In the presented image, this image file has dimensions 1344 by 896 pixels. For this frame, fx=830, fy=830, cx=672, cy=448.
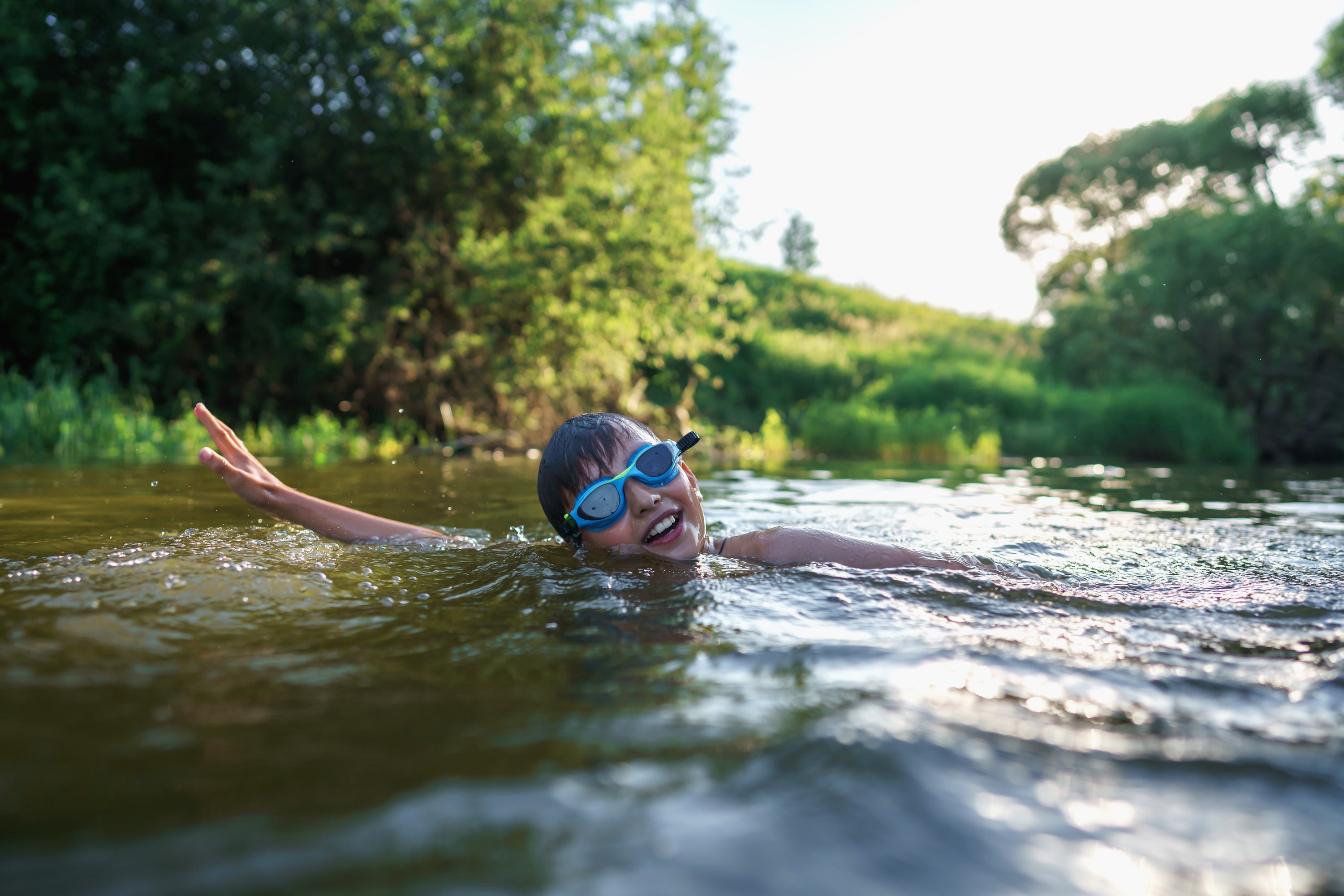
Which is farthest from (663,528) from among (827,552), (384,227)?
(384,227)

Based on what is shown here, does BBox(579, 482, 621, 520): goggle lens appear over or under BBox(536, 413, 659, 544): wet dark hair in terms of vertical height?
under

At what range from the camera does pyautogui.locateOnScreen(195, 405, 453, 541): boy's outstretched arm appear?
349cm

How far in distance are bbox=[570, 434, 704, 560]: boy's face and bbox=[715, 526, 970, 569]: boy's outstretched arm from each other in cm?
24

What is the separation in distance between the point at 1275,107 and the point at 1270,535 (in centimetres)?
2807

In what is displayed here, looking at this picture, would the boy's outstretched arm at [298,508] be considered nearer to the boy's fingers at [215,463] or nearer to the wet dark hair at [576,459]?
the boy's fingers at [215,463]

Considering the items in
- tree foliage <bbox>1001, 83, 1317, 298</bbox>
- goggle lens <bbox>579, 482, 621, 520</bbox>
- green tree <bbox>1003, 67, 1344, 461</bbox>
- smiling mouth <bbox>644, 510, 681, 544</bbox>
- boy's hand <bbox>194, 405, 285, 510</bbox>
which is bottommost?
smiling mouth <bbox>644, 510, 681, 544</bbox>

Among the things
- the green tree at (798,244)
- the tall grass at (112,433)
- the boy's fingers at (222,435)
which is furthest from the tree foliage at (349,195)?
the green tree at (798,244)

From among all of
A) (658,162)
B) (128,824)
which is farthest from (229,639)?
(658,162)

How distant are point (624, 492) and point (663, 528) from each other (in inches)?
8.7

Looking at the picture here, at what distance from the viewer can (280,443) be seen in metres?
10.6

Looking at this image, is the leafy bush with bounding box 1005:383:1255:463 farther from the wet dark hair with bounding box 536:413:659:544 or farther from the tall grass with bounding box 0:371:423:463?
the wet dark hair with bounding box 536:413:659:544

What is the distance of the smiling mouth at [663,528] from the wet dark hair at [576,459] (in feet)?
0.92

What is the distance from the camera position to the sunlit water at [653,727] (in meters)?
1.03

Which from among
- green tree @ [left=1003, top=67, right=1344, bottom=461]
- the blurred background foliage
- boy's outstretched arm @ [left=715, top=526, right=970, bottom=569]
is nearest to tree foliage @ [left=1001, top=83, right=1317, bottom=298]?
green tree @ [left=1003, top=67, right=1344, bottom=461]
